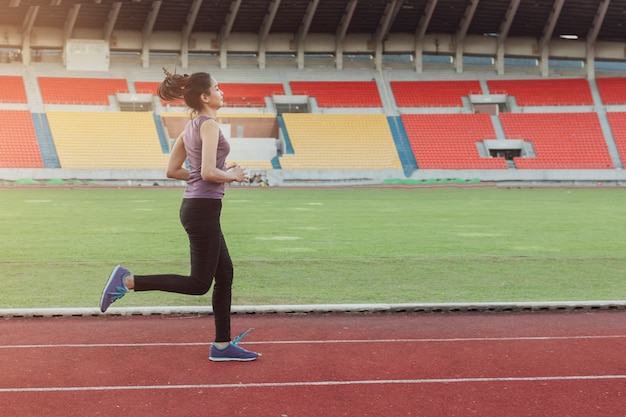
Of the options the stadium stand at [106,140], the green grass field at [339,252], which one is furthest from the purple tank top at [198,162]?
the stadium stand at [106,140]

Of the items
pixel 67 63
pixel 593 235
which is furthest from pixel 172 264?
pixel 67 63

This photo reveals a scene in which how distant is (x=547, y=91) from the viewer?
49.7 metres

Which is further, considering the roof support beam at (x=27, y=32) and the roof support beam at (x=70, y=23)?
the roof support beam at (x=27, y=32)

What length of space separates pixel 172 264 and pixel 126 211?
1080 centimetres

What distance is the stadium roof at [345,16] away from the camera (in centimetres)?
4597

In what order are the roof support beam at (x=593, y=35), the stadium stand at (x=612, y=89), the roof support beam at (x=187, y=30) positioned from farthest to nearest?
the stadium stand at (x=612, y=89) < the roof support beam at (x=593, y=35) < the roof support beam at (x=187, y=30)

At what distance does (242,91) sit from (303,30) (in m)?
6.12

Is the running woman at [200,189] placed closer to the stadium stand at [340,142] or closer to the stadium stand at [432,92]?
the stadium stand at [340,142]

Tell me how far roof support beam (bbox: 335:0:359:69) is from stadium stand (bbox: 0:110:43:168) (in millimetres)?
21148

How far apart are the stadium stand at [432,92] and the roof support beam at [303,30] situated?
22.0 ft

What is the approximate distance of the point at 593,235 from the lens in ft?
49.6

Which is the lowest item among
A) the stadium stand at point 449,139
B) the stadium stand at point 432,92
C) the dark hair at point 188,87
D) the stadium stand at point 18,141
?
the dark hair at point 188,87

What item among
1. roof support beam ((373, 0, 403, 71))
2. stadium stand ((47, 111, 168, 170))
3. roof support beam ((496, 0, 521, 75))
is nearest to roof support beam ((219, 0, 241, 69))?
stadium stand ((47, 111, 168, 170))

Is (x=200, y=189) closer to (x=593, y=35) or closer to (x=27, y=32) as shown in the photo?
Result: (x=27, y=32)
